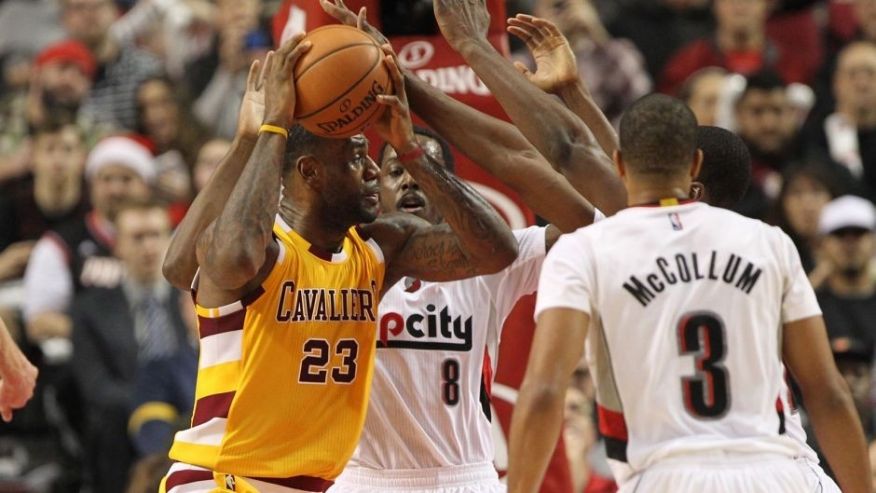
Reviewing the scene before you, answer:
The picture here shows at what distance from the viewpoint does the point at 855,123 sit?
1292 cm

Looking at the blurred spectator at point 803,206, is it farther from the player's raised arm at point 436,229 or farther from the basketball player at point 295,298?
the basketball player at point 295,298

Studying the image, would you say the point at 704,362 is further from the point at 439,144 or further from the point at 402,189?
the point at 439,144

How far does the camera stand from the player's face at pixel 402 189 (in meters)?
7.27

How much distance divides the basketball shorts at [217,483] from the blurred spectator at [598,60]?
7355mm

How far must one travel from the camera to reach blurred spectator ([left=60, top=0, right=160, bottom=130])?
14.1 m

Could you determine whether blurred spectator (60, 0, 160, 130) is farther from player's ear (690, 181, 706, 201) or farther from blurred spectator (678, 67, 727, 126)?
player's ear (690, 181, 706, 201)

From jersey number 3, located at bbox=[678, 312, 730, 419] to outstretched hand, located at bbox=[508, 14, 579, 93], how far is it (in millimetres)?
2052

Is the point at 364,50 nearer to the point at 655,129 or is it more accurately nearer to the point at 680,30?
the point at 655,129

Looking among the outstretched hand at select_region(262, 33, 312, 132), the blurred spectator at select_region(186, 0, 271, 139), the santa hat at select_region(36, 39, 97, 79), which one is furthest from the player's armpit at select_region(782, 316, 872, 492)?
the santa hat at select_region(36, 39, 97, 79)

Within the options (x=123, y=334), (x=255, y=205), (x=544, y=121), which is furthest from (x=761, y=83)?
(x=255, y=205)

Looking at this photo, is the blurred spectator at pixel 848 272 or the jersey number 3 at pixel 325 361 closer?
the jersey number 3 at pixel 325 361

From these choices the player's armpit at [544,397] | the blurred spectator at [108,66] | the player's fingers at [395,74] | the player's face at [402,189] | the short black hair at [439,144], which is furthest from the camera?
the blurred spectator at [108,66]

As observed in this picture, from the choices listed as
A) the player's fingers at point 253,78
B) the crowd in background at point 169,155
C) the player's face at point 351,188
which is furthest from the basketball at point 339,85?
the crowd in background at point 169,155

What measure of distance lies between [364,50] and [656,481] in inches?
81.2
